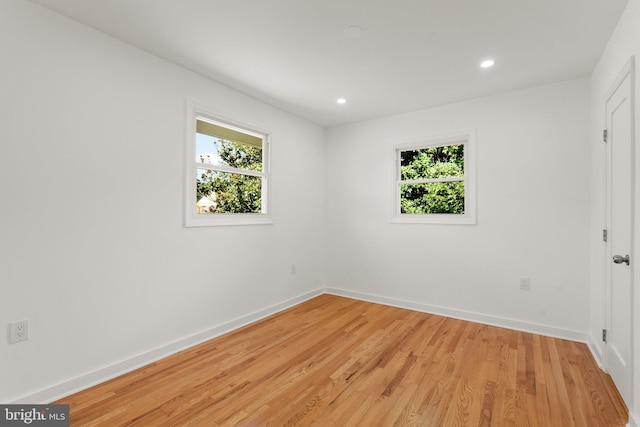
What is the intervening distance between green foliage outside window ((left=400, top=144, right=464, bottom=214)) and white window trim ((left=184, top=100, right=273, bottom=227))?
73.3 inches

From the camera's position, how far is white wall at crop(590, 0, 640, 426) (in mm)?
1746

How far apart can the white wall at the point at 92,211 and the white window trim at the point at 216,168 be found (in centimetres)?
7

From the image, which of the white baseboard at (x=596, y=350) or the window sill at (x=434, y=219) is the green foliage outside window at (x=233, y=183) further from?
the white baseboard at (x=596, y=350)

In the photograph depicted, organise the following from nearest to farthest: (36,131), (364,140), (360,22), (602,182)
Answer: (36,131)
(360,22)
(602,182)
(364,140)

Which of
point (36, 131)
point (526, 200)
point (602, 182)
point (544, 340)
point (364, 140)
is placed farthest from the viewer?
point (364, 140)

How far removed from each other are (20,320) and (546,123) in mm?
4728

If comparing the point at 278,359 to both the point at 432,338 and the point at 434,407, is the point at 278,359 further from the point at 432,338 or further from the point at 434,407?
the point at 432,338

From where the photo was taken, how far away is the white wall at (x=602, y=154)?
1.75 m

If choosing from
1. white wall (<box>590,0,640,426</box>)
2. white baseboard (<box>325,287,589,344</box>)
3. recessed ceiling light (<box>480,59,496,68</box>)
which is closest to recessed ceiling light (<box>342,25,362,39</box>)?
recessed ceiling light (<box>480,59,496,68</box>)

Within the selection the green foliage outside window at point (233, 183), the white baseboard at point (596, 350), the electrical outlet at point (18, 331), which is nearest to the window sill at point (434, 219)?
the white baseboard at point (596, 350)

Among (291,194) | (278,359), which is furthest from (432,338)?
(291,194)

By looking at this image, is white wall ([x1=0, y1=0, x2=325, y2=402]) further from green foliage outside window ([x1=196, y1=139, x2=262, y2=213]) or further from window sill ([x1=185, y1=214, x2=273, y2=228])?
green foliage outside window ([x1=196, y1=139, x2=262, y2=213])

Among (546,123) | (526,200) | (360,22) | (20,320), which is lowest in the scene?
(20,320)

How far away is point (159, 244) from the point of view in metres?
2.66
